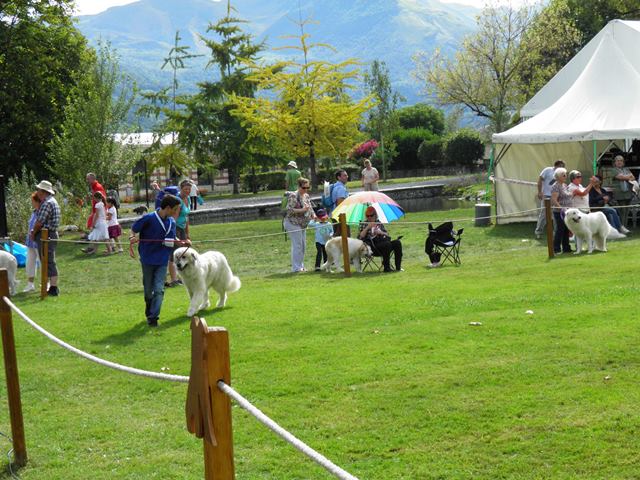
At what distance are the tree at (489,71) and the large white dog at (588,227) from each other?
121ft

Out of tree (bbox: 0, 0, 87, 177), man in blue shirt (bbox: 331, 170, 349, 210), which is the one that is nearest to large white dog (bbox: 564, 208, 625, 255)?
man in blue shirt (bbox: 331, 170, 349, 210)

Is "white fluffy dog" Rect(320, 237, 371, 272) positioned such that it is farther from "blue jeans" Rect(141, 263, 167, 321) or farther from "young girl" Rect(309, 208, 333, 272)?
"blue jeans" Rect(141, 263, 167, 321)

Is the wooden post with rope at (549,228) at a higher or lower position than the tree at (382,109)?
lower

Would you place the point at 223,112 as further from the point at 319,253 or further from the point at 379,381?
the point at 379,381

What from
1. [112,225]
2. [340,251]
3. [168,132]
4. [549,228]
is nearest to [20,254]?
[112,225]

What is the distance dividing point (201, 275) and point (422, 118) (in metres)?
88.4

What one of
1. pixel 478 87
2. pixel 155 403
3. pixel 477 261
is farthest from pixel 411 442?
pixel 478 87

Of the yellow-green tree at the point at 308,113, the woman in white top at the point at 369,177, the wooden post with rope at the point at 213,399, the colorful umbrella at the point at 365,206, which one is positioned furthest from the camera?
the yellow-green tree at the point at 308,113

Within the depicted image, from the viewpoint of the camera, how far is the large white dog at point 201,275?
41.0 feet

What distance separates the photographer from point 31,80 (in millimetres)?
40062

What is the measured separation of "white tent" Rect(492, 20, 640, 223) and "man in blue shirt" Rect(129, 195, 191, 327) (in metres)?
10.6

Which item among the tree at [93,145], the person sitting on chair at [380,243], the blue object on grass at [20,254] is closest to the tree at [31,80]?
the tree at [93,145]

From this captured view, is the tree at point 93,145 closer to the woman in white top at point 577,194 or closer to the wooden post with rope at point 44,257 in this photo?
the wooden post with rope at point 44,257

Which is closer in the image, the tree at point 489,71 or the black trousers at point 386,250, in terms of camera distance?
the black trousers at point 386,250
